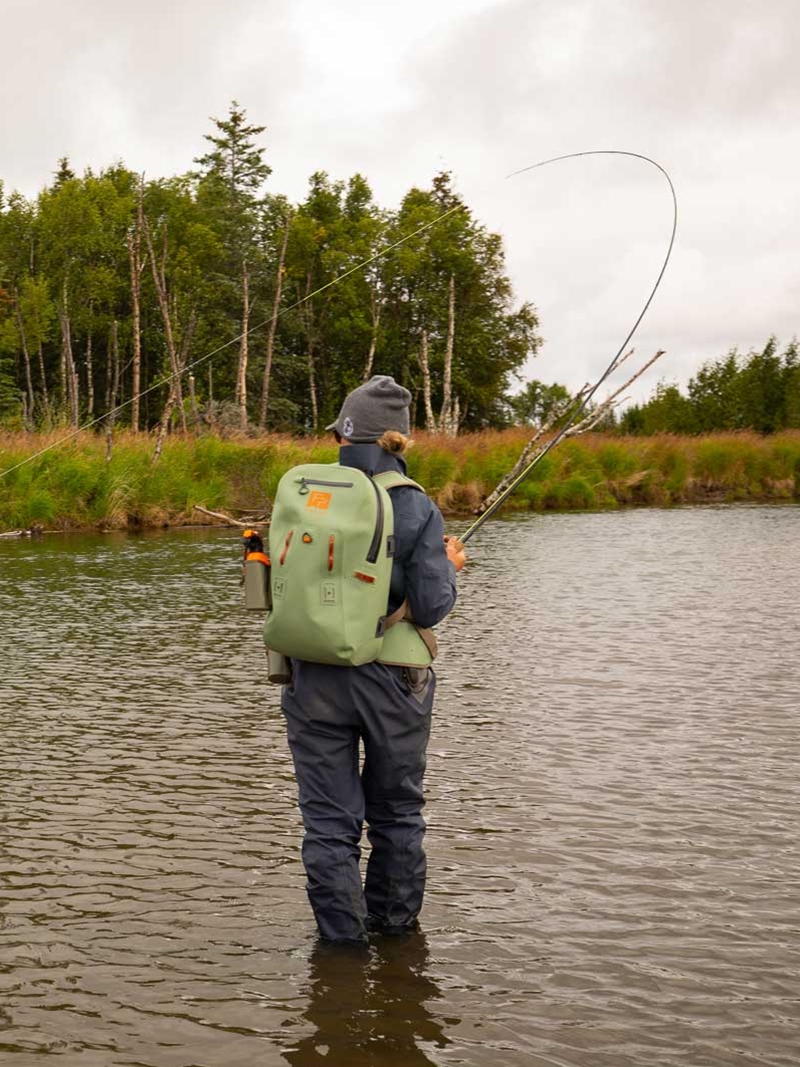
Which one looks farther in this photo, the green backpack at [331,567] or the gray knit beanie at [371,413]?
the gray knit beanie at [371,413]

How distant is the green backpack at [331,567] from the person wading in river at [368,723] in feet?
0.39

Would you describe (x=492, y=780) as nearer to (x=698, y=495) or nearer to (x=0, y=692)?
(x=0, y=692)

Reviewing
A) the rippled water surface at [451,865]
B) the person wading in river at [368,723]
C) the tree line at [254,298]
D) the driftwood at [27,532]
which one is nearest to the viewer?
the rippled water surface at [451,865]

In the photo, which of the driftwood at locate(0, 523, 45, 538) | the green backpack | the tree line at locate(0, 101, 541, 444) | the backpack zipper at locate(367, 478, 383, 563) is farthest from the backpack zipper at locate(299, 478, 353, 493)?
the tree line at locate(0, 101, 541, 444)

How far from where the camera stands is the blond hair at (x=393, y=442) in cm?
455

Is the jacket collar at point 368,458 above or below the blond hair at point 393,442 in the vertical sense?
below

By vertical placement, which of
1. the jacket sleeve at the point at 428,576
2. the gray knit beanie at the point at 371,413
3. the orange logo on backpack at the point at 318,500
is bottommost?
the jacket sleeve at the point at 428,576

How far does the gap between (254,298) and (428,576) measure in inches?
2186

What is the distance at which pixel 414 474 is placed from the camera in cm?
2969

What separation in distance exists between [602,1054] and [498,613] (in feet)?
32.6

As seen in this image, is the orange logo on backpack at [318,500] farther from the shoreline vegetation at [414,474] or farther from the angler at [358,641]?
the shoreline vegetation at [414,474]

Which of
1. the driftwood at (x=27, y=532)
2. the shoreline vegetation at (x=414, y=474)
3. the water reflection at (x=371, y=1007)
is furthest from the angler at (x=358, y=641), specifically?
the driftwood at (x=27, y=532)

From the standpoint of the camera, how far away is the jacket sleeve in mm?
4410

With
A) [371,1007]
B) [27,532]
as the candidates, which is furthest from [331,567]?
[27,532]
